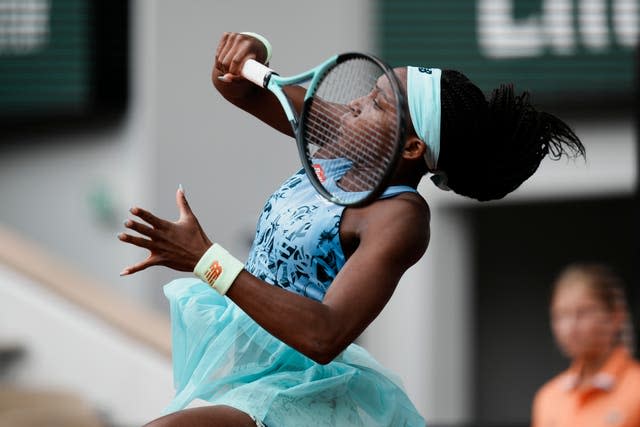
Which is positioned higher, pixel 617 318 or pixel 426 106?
pixel 426 106

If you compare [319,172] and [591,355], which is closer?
[319,172]

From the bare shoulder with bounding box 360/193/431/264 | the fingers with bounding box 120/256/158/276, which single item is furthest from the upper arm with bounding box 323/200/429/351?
the fingers with bounding box 120/256/158/276

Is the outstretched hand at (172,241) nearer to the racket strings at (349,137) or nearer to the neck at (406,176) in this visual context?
the racket strings at (349,137)

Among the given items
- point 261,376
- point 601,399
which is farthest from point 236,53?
point 601,399

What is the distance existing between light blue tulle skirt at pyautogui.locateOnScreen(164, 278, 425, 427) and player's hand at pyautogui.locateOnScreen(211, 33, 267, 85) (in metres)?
0.53

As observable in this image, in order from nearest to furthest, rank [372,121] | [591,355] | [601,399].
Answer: [372,121]
[601,399]
[591,355]

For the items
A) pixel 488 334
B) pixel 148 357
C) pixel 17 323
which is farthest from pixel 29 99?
pixel 488 334

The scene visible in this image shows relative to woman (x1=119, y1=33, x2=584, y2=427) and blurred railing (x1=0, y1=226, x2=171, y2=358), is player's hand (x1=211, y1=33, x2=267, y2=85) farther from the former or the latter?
blurred railing (x1=0, y1=226, x2=171, y2=358)

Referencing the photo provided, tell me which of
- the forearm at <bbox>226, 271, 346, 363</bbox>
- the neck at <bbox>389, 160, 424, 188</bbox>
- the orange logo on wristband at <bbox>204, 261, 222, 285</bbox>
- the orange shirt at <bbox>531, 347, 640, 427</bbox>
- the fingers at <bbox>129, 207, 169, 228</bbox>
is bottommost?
the orange shirt at <bbox>531, 347, 640, 427</bbox>

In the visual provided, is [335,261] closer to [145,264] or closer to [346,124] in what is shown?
[346,124]

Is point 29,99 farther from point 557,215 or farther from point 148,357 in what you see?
point 557,215

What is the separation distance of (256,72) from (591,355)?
95.5 inches

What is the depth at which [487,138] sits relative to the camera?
3.06m

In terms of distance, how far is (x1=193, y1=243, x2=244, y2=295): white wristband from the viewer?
2.75m
